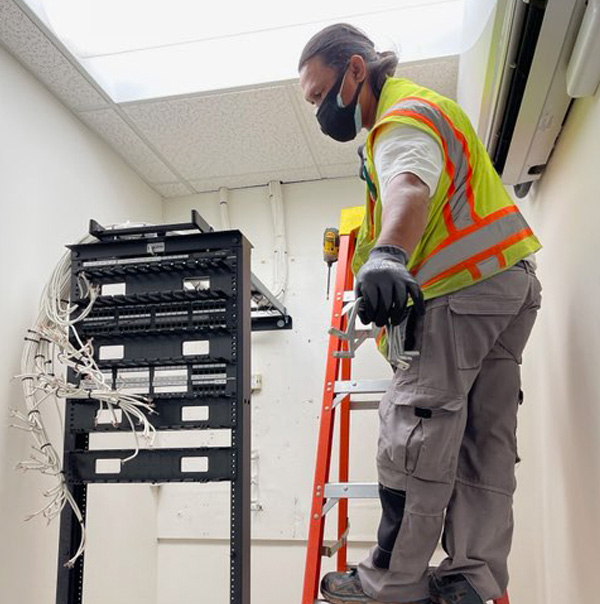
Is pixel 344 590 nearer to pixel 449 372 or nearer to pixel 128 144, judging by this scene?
pixel 449 372

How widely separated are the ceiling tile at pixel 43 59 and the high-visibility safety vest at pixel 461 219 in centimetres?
130

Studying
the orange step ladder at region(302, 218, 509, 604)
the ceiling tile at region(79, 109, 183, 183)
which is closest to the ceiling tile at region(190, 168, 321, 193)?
the ceiling tile at region(79, 109, 183, 183)

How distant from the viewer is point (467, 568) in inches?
42.8

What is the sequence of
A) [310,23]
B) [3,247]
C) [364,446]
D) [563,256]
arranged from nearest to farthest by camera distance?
[563,256], [3,247], [310,23], [364,446]

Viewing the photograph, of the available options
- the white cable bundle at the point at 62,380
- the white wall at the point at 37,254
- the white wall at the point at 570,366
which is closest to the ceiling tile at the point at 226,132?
the white wall at the point at 37,254

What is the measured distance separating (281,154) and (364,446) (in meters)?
1.33

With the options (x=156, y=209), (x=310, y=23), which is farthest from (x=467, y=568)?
(x=156, y=209)

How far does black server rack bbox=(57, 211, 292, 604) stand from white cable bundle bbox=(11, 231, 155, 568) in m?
0.03

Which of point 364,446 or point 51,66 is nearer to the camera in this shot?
point 51,66

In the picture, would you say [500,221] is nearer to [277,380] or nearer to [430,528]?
[430,528]

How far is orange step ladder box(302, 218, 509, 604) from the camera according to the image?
56.8 inches

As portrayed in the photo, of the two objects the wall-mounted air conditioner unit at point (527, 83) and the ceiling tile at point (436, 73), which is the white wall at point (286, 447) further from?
the wall-mounted air conditioner unit at point (527, 83)

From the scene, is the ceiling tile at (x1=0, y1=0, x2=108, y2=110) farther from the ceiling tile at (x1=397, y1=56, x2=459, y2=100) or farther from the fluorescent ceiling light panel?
the ceiling tile at (x1=397, y1=56, x2=459, y2=100)

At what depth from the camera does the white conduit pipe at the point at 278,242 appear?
9.24 feet
